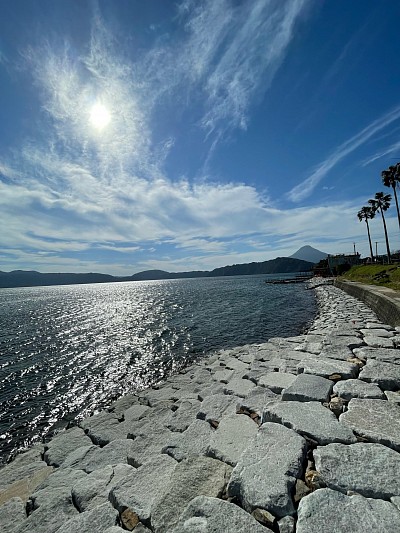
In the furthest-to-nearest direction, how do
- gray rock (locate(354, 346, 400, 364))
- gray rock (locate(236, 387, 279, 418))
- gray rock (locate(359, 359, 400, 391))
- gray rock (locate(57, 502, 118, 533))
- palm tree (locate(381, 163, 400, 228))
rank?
palm tree (locate(381, 163, 400, 228)) → gray rock (locate(354, 346, 400, 364)) → gray rock (locate(236, 387, 279, 418)) → gray rock (locate(359, 359, 400, 391)) → gray rock (locate(57, 502, 118, 533))

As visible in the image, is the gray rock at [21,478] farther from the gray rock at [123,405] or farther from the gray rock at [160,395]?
the gray rock at [160,395]

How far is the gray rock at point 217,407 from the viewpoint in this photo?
203 inches

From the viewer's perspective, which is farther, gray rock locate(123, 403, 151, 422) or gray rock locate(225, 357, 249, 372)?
gray rock locate(225, 357, 249, 372)

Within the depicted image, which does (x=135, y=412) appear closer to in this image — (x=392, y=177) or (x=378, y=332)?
(x=378, y=332)

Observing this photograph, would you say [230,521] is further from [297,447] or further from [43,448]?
[43,448]

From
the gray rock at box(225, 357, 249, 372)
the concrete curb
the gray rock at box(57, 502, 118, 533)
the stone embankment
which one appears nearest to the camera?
the stone embankment

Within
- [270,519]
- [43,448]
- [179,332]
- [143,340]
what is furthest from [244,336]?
[270,519]

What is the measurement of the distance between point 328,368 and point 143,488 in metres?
4.29

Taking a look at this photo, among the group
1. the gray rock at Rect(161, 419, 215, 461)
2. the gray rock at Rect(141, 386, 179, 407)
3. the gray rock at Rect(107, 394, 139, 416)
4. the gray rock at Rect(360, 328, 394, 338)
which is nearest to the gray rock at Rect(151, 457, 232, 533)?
the gray rock at Rect(161, 419, 215, 461)

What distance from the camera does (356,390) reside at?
4422 mm

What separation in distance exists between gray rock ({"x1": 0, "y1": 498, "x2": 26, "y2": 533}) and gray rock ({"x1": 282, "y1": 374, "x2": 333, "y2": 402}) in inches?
179

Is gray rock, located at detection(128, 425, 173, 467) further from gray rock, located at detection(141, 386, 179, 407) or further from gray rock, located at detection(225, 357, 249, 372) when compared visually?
gray rock, located at detection(225, 357, 249, 372)

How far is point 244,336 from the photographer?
16.8 m

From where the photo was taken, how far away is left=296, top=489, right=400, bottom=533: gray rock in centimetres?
208
